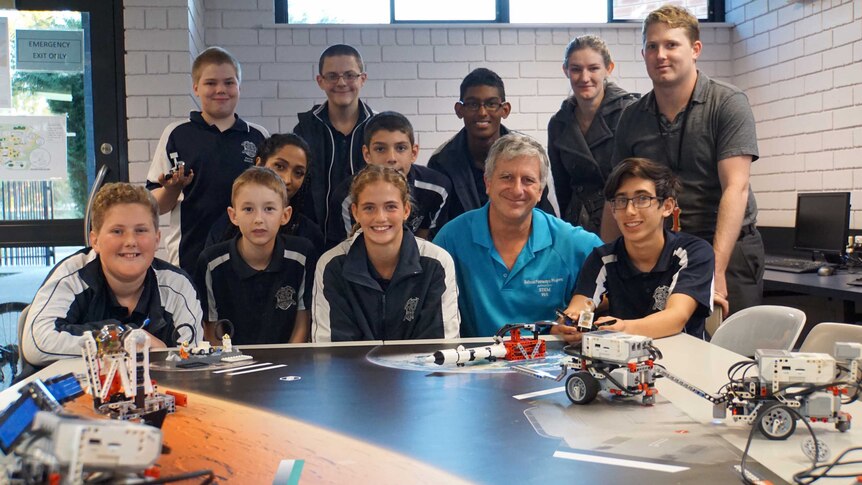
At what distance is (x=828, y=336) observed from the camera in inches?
88.3

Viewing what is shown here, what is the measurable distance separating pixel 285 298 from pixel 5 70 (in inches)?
111

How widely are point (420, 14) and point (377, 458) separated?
4.80m

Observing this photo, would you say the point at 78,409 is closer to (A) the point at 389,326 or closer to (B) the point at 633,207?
(A) the point at 389,326

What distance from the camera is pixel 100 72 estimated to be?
4672mm

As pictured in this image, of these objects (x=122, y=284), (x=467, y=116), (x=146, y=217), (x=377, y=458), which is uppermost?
(x=467, y=116)

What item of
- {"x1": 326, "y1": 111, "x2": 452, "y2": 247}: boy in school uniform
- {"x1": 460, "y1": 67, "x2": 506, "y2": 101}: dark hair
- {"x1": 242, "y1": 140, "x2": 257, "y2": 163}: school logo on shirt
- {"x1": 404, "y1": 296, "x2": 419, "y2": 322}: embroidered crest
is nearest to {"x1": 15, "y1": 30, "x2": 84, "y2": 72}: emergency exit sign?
{"x1": 242, "y1": 140, "x2": 257, "y2": 163}: school logo on shirt

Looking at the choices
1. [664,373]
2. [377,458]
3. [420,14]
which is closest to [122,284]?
[377,458]

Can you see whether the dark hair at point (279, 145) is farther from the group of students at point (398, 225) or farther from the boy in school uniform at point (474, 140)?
the boy in school uniform at point (474, 140)

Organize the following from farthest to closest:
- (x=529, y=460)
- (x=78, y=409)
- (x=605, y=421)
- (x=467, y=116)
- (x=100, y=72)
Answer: (x=100, y=72) < (x=467, y=116) < (x=78, y=409) < (x=605, y=421) < (x=529, y=460)

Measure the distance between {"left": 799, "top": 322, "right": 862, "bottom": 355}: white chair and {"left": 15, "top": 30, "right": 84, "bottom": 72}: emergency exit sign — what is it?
4198mm

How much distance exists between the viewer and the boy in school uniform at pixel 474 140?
11.7 ft

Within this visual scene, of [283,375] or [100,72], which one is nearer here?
[283,375]

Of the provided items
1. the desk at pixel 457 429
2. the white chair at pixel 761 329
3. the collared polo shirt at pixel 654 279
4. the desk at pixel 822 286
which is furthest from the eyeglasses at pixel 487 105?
the desk at pixel 457 429

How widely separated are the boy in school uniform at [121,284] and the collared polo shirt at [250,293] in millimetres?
351
